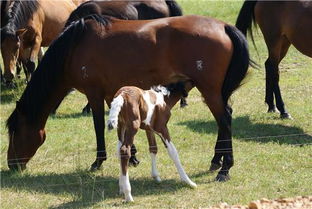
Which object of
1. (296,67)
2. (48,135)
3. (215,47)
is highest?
(215,47)

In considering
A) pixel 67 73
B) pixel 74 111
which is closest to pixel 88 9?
pixel 74 111

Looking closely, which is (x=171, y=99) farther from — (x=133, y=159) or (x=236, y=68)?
(x=133, y=159)

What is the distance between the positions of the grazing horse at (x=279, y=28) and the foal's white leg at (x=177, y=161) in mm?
3690

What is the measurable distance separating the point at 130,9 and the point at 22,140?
3822mm

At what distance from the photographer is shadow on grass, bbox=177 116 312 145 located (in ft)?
30.1

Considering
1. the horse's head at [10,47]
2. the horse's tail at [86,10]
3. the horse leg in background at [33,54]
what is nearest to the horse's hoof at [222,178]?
the horse's tail at [86,10]

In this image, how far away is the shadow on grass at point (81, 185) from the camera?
7105 millimetres

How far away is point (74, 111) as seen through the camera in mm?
11844

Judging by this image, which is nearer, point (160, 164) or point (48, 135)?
point (160, 164)

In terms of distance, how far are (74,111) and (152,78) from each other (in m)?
4.31

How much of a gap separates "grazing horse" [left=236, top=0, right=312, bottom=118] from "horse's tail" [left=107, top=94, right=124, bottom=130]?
4.41m

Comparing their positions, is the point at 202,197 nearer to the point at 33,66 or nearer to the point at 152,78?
the point at 152,78

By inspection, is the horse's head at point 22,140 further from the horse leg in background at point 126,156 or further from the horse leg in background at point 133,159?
the horse leg in background at point 126,156

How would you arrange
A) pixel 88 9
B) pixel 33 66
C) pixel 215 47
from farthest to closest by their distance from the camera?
1. pixel 33 66
2. pixel 88 9
3. pixel 215 47
